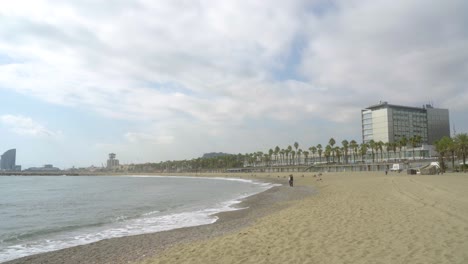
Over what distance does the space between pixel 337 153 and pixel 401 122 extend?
46.1 m

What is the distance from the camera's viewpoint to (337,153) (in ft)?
459

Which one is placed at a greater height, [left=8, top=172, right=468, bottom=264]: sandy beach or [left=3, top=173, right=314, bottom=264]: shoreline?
[left=8, top=172, right=468, bottom=264]: sandy beach

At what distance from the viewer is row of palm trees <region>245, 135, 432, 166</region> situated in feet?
421

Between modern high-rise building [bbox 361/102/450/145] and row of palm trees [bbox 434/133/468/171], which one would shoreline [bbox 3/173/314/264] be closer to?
row of palm trees [bbox 434/133/468/171]

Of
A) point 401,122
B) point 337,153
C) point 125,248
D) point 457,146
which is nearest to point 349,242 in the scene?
point 125,248

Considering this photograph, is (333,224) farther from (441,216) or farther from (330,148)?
(330,148)

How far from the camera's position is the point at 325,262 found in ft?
26.7

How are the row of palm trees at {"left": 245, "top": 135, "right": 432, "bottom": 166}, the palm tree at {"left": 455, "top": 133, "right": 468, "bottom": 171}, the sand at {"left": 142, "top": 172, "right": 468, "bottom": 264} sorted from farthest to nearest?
the row of palm trees at {"left": 245, "top": 135, "right": 432, "bottom": 166} < the palm tree at {"left": 455, "top": 133, "right": 468, "bottom": 171} < the sand at {"left": 142, "top": 172, "right": 468, "bottom": 264}

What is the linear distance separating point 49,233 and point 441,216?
18709 mm

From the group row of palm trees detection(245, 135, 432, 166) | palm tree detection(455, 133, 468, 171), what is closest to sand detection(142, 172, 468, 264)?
palm tree detection(455, 133, 468, 171)

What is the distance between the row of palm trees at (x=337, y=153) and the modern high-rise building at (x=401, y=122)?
1591 centimetres

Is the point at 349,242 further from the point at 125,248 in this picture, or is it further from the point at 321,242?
the point at 125,248

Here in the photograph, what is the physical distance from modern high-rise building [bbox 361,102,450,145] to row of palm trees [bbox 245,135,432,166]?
15.9 m

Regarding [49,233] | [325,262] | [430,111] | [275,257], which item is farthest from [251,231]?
[430,111]
